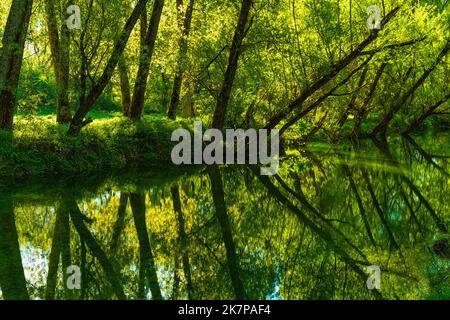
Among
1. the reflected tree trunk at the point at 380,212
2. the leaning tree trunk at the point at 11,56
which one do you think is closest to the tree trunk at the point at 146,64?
the leaning tree trunk at the point at 11,56

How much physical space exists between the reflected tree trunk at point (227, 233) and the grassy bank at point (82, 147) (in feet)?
11.3

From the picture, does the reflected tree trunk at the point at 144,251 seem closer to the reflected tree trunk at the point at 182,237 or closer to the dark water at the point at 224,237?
the dark water at the point at 224,237

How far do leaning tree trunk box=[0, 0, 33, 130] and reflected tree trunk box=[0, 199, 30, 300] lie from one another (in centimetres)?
546

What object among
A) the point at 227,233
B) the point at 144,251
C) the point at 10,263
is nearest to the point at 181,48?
the point at 227,233

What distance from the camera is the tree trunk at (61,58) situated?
18047mm

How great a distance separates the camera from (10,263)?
8.88 m

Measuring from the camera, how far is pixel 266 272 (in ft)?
29.0

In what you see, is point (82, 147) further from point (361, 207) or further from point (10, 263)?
point (10, 263)

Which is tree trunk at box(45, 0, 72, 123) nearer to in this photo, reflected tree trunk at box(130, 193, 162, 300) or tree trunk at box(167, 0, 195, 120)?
tree trunk at box(167, 0, 195, 120)

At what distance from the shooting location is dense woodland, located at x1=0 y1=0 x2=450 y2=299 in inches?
344


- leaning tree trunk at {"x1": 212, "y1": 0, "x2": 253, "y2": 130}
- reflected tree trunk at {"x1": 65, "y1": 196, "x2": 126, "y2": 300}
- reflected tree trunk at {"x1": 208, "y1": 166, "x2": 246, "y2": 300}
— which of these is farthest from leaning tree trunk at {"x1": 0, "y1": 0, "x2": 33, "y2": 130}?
leaning tree trunk at {"x1": 212, "y1": 0, "x2": 253, "y2": 130}

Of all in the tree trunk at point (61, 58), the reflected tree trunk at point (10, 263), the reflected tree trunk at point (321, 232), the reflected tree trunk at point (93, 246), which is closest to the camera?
the reflected tree trunk at point (10, 263)
